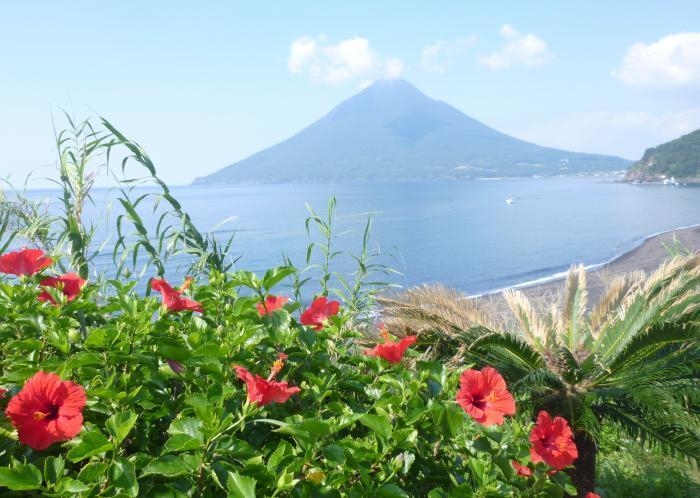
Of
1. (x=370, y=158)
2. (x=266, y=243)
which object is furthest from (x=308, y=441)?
(x=370, y=158)

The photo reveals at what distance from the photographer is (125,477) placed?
38.2 inches

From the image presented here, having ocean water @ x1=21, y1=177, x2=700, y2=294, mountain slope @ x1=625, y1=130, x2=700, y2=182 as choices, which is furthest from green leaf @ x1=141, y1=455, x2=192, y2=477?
mountain slope @ x1=625, y1=130, x2=700, y2=182

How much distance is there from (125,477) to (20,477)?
16cm

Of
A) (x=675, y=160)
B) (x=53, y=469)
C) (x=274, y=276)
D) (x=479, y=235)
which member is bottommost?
(x=479, y=235)

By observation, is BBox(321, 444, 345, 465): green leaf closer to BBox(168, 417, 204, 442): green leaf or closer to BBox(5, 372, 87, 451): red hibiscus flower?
BBox(168, 417, 204, 442): green leaf

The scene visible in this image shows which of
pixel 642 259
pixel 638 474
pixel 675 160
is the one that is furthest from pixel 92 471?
pixel 675 160

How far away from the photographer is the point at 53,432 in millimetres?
1035

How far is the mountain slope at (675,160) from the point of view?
94.9 metres

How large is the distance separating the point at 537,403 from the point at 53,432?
3.39 m

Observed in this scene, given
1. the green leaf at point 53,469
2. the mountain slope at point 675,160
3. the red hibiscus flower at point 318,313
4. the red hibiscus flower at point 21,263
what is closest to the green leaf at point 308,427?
the green leaf at point 53,469

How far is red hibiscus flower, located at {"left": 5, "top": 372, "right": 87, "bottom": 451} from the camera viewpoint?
1035 mm

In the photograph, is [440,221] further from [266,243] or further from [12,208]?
[12,208]

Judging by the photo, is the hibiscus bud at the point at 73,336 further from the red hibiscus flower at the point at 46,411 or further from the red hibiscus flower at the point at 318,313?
the red hibiscus flower at the point at 318,313

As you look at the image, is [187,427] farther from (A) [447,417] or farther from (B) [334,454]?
(A) [447,417]
